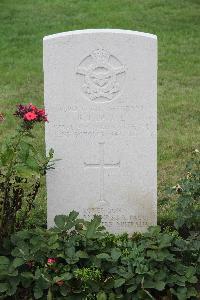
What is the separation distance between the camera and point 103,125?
503 cm

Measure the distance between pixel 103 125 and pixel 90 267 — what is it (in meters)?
0.99

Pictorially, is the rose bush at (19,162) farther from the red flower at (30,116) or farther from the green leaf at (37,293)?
the green leaf at (37,293)

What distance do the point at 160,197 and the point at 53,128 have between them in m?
1.49

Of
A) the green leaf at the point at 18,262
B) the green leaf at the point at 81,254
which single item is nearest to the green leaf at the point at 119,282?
the green leaf at the point at 81,254

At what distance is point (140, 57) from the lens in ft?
16.1

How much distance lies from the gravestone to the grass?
137cm

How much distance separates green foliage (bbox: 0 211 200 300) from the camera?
4453mm

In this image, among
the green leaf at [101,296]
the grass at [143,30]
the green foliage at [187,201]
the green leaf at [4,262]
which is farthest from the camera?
the grass at [143,30]

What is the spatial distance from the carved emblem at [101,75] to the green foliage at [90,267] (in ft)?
2.77

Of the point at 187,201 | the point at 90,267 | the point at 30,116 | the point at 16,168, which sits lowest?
the point at 90,267

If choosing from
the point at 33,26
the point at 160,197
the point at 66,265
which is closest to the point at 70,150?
the point at 66,265

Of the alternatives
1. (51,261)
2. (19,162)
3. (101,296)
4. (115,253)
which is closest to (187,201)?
(115,253)

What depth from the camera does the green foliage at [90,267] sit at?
4.45 m

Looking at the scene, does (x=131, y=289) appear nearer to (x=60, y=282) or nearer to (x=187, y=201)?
(x=60, y=282)
